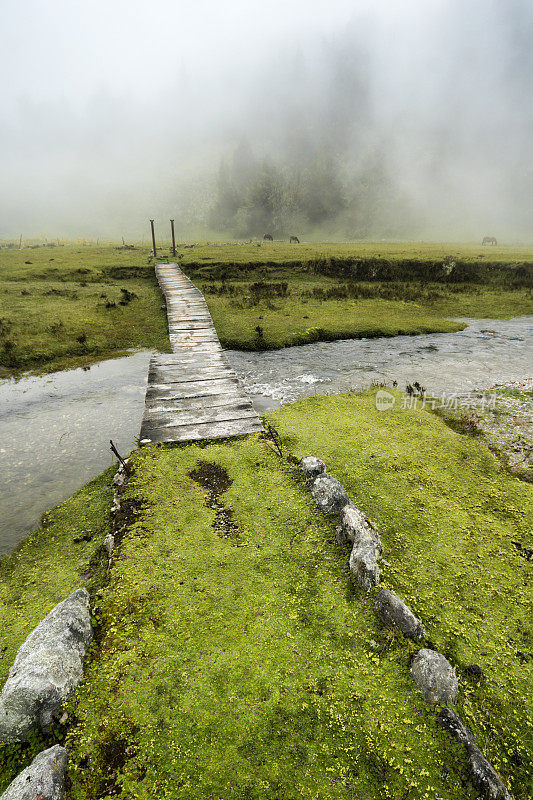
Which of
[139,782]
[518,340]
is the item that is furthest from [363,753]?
[518,340]

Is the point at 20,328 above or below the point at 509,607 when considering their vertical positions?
above

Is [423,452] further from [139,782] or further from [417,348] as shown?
[417,348]

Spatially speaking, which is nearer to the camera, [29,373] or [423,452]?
[423,452]

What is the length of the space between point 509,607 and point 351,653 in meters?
2.45

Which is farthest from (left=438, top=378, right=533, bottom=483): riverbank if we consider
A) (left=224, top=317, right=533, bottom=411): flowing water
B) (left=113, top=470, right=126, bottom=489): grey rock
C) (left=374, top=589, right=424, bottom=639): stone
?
(left=113, top=470, right=126, bottom=489): grey rock

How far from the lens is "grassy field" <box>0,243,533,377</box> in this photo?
16.9 meters

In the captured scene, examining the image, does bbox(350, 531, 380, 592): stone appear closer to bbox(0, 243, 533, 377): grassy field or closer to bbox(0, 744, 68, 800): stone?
bbox(0, 744, 68, 800): stone

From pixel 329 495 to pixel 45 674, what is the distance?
176 inches

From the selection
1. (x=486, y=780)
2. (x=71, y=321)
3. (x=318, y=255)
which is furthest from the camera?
(x=318, y=255)

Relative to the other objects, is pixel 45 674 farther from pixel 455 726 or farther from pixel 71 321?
pixel 71 321

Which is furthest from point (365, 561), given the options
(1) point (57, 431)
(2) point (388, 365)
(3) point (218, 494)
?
(2) point (388, 365)

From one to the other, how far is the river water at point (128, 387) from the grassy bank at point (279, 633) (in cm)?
126

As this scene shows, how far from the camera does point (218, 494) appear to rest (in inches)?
277

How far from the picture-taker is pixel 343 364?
1559 cm
